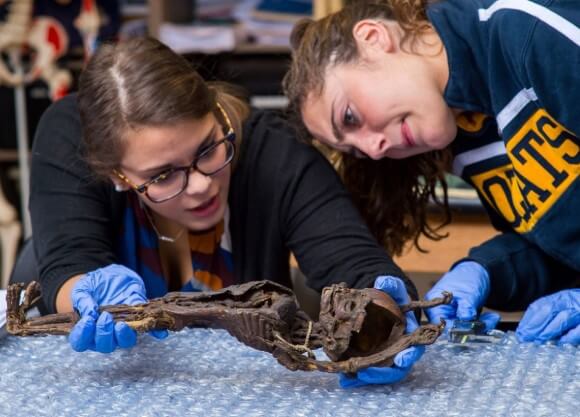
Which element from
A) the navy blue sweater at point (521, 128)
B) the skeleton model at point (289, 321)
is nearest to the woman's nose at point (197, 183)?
the skeleton model at point (289, 321)

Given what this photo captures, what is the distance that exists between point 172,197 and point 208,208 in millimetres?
76

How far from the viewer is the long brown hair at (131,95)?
1.16 meters

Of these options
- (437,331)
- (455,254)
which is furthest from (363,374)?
(455,254)

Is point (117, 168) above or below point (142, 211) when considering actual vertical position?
above

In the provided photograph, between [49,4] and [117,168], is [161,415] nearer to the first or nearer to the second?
[117,168]

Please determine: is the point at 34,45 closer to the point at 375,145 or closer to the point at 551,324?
the point at 375,145

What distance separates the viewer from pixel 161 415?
0.85 m

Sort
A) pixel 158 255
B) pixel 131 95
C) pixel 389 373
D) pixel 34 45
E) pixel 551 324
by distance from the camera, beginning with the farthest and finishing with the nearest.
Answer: pixel 34 45 → pixel 158 255 → pixel 131 95 → pixel 551 324 → pixel 389 373

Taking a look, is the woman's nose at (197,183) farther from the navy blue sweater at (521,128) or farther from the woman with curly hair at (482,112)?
the navy blue sweater at (521,128)

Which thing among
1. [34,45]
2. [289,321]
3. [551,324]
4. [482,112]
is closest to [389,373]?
[289,321]

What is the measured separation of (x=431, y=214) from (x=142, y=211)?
0.61 meters

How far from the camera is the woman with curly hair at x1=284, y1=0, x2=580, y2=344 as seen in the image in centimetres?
110

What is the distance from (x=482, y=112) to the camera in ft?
4.15

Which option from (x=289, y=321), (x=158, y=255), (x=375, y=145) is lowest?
(x=158, y=255)
